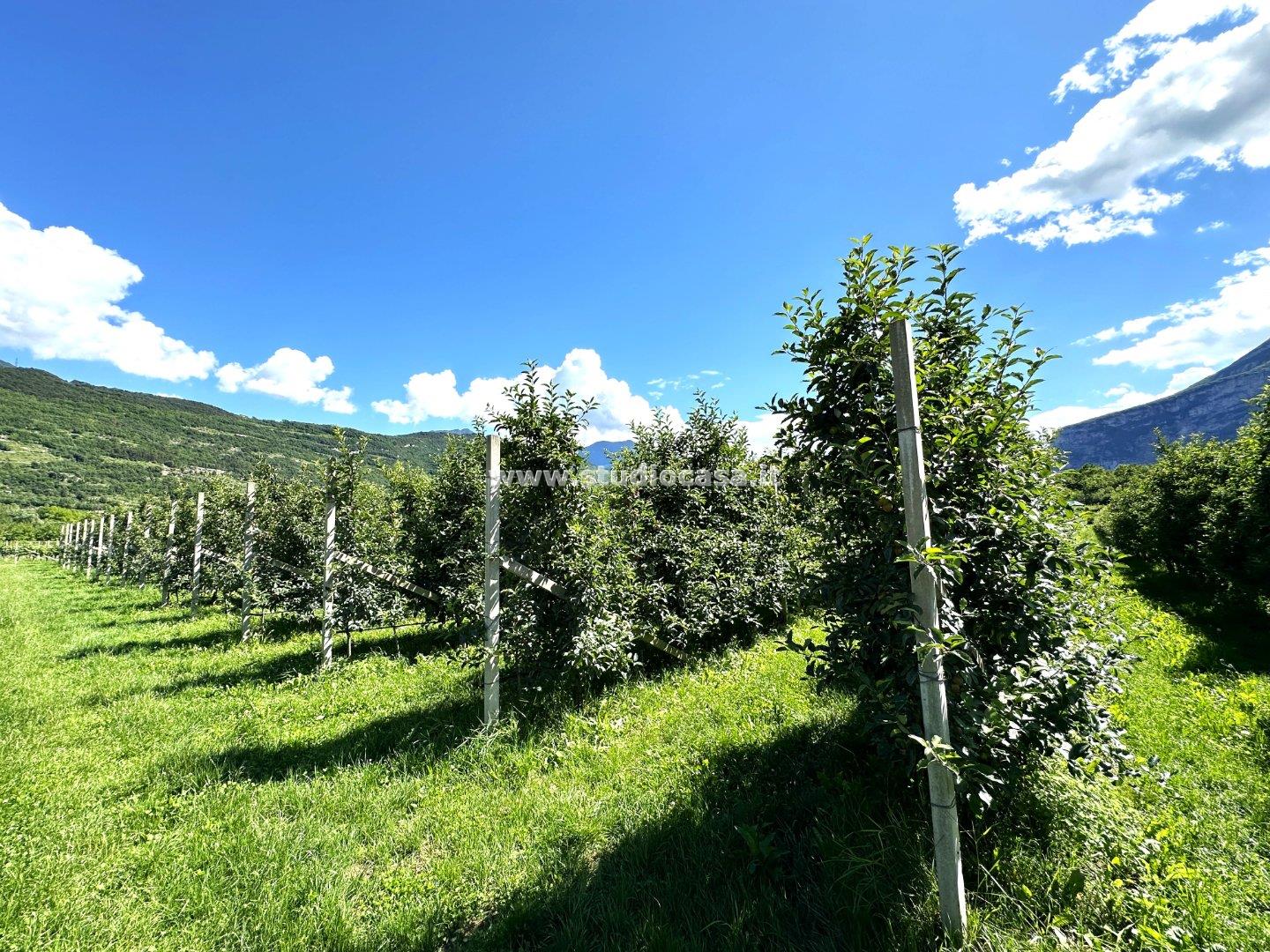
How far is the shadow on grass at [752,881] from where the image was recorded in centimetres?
250

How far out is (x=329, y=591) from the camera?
8.06 meters

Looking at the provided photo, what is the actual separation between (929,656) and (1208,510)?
12584 millimetres

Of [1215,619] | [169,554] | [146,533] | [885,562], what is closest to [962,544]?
[885,562]

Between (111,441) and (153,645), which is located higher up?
(111,441)

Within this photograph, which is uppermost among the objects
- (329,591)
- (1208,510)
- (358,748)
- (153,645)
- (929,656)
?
(1208,510)

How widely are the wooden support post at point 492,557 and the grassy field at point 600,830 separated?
1.74ft

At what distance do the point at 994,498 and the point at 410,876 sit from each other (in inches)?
167

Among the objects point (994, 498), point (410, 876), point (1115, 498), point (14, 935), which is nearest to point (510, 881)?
point (410, 876)

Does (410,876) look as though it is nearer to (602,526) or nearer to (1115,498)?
(602,526)

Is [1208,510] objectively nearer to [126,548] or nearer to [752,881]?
[752,881]

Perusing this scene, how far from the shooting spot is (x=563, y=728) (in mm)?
4984

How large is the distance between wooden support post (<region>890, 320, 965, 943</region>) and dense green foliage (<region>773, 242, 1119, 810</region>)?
0.47ft

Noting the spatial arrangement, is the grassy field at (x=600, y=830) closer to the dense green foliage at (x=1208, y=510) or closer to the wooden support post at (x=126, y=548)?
the dense green foliage at (x=1208, y=510)

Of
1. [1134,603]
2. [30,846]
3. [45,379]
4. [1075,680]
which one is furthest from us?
[45,379]
